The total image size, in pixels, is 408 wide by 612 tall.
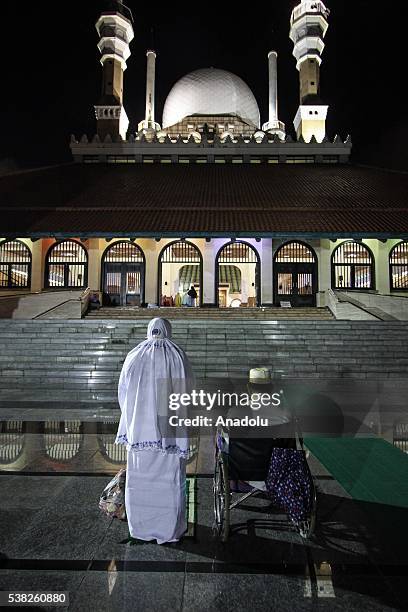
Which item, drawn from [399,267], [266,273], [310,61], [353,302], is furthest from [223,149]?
[353,302]

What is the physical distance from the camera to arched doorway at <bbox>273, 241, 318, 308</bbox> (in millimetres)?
23203

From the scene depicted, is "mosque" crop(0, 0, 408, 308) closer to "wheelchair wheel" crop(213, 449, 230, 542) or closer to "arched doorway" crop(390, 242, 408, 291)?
"arched doorway" crop(390, 242, 408, 291)

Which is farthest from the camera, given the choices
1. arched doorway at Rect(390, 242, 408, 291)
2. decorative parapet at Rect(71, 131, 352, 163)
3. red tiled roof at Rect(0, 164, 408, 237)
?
decorative parapet at Rect(71, 131, 352, 163)

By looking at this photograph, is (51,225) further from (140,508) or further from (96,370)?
(140,508)

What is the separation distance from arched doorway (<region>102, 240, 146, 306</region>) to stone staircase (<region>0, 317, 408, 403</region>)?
825 cm

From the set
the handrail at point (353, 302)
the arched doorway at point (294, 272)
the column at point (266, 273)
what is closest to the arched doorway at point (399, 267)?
the arched doorway at point (294, 272)

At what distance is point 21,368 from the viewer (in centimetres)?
1255

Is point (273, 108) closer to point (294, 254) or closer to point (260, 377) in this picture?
point (294, 254)

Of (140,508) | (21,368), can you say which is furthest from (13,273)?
(140,508)

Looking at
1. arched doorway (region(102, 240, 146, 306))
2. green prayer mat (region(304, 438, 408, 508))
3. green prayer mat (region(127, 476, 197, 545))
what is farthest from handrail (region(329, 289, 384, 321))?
green prayer mat (region(127, 476, 197, 545))

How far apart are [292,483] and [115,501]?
1.79 metres

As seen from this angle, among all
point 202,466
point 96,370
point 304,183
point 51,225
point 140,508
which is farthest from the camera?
point 304,183

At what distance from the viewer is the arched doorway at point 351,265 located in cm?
2302

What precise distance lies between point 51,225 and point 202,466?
15630 mm
